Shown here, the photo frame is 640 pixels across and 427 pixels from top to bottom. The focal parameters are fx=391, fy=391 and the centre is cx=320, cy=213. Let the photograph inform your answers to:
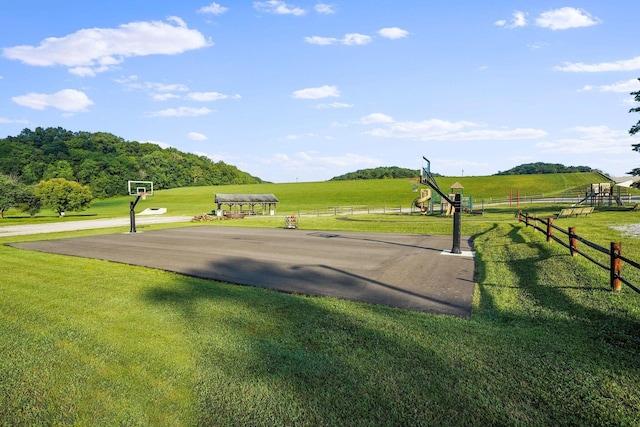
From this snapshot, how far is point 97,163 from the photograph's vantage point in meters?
113

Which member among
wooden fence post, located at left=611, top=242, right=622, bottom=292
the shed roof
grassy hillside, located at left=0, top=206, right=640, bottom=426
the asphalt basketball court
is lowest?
the asphalt basketball court

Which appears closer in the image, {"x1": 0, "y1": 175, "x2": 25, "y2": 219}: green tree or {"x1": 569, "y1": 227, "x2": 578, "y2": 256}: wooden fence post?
{"x1": 569, "y1": 227, "x2": 578, "y2": 256}: wooden fence post

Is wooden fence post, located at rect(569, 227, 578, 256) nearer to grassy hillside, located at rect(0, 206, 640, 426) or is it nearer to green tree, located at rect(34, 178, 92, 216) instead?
grassy hillside, located at rect(0, 206, 640, 426)

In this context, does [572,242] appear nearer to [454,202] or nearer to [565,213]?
[454,202]

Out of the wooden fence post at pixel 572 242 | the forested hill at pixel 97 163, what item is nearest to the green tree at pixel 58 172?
the forested hill at pixel 97 163

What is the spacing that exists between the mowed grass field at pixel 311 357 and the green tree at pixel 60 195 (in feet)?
214

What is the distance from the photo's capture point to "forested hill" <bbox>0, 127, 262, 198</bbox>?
104688 mm

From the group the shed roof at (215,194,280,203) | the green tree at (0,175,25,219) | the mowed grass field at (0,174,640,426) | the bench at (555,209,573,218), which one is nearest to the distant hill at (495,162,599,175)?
the shed roof at (215,194,280,203)

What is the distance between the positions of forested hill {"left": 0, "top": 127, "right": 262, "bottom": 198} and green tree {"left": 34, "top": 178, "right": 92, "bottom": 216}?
1461 inches

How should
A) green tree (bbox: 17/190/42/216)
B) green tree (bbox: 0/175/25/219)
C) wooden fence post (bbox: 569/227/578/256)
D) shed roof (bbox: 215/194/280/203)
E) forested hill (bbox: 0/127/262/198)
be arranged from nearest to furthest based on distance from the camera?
wooden fence post (bbox: 569/227/578/256), shed roof (bbox: 215/194/280/203), green tree (bbox: 0/175/25/219), green tree (bbox: 17/190/42/216), forested hill (bbox: 0/127/262/198)

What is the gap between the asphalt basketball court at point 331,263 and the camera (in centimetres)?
930

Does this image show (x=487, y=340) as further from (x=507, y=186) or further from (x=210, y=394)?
(x=507, y=186)

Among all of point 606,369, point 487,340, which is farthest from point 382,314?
point 606,369

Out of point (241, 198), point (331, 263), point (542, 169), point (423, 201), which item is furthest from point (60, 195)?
point (542, 169)
